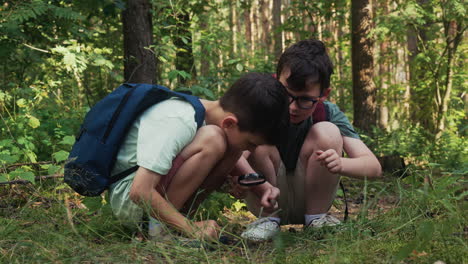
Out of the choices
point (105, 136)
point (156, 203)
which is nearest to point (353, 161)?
point (156, 203)

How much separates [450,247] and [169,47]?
3.42 m

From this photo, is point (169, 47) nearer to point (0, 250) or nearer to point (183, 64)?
point (183, 64)

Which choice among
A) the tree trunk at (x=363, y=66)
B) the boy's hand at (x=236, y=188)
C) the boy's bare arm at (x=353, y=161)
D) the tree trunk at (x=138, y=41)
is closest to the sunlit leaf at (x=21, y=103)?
the tree trunk at (x=138, y=41)

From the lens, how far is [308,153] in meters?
2.79

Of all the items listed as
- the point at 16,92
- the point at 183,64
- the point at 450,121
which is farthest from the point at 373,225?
the point at 450,121

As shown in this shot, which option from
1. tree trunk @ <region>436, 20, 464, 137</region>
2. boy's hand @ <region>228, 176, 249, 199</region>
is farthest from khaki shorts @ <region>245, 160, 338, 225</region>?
tree trunk @ <region>436, 20, 464, 137</region>

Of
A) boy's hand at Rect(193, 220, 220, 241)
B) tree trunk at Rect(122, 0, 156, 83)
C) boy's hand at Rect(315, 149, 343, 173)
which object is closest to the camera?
boy's hand at Rect(193, 220, 220, 241)

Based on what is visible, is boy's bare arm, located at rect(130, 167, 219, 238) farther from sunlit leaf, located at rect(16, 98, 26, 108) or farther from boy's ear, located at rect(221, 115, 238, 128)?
sunlit leaf, located at rect(16, 98, 26, 108)

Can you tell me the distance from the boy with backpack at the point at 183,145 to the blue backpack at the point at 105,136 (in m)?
0.05

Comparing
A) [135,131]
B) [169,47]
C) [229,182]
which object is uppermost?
[169,47]

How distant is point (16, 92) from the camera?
4566 millimetres

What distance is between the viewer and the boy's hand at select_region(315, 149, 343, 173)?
8.13ft

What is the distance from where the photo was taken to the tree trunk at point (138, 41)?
5.04m

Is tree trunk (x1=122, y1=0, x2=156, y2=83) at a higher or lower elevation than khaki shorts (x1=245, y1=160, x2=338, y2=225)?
higher
